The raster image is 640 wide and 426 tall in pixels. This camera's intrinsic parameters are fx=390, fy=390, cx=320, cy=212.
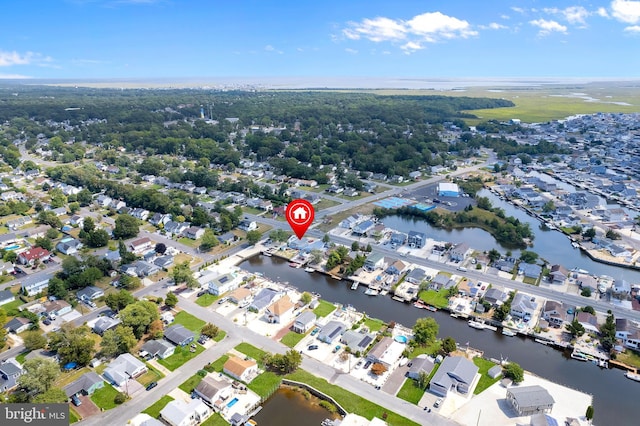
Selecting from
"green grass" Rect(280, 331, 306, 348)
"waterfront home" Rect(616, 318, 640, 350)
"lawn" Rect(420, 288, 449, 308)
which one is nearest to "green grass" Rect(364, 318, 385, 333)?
"green grass" Rect(280, 331, 306, 348)

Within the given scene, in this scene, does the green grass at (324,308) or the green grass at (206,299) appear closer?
the green grass at (324,308)

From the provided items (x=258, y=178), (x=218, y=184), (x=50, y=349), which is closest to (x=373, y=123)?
(x=258, y=178)

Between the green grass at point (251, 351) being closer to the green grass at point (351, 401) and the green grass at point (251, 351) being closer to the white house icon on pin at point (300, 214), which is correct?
the green grass at point (351, 401)

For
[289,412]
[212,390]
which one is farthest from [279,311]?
[289,412]

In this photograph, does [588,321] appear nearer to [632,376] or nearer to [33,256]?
[632,376]

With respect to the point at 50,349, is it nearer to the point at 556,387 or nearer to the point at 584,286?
the point at 556,387

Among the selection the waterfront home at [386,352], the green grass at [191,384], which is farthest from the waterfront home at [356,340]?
the green grass at [191,384]
